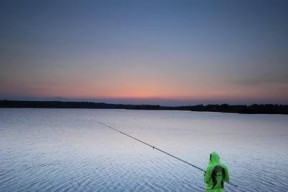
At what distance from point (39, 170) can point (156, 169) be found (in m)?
7.32

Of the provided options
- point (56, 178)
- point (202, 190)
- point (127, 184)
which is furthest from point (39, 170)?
point (202, 190)

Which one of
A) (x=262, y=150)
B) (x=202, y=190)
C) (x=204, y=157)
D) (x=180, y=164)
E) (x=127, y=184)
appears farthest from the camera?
(x=262, y=150)

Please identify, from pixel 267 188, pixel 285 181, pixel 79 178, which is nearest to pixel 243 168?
pixel 285 181

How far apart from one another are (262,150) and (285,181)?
14.1m

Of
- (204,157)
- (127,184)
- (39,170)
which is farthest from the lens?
(204,157)

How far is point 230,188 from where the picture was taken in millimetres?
15281

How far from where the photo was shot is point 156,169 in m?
20.3

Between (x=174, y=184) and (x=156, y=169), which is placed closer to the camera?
(x=174, y=184)

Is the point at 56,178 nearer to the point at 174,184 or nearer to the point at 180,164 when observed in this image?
the point at 174,184

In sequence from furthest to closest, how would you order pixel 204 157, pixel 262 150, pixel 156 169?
pixel 262 150
pixel 204 157
pixel 156 169

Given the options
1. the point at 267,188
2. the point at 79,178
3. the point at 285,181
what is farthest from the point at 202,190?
the point at 79,178

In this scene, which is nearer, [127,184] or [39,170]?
[127,184]

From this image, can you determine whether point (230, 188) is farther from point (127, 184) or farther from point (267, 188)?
point (127, 184)

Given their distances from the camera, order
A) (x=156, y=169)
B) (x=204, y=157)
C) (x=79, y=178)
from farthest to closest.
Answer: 1. (x=204, y=157)
2. (x=156, y=169)
3. (x=79, y=178)
